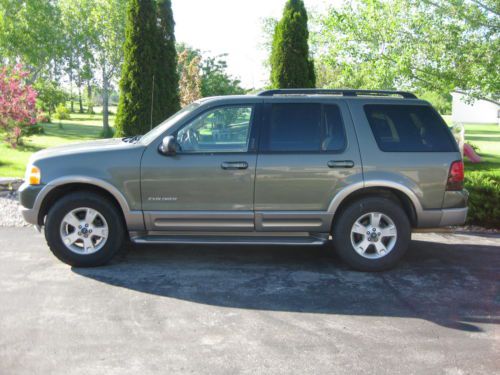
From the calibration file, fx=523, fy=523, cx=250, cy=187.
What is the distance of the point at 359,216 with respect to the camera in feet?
18.9

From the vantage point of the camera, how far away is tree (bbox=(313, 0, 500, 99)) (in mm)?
11117

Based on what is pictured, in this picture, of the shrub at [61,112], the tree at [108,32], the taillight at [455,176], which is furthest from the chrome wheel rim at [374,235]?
the shrub at [61,112]

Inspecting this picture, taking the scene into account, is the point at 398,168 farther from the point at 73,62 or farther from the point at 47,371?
the point at 73,62

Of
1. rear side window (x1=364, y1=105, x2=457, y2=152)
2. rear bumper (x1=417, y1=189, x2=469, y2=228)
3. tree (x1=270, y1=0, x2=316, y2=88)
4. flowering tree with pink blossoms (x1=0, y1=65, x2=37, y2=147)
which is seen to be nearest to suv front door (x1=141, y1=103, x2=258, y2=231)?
rear side window (x1=364, y1=105, x2=457, y2=152)

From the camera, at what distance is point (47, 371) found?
354 centimetres

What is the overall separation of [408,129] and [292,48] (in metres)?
8.08

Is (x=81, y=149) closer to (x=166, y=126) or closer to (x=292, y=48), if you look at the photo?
(x=166, y=126)

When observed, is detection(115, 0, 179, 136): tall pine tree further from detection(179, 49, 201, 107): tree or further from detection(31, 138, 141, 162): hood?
detection(179, 49, 201, 107): tree

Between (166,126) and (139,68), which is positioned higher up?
(139,68)

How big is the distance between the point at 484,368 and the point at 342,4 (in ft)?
35.2

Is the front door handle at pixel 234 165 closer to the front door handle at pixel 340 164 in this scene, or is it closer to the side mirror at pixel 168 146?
the side mirror at pixel 168 146

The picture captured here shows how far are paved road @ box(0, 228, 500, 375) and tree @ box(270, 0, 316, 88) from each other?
765 cm

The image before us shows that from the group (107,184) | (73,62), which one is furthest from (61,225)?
(73,62)

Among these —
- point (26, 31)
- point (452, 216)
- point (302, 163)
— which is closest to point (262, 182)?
point (302, 163)
